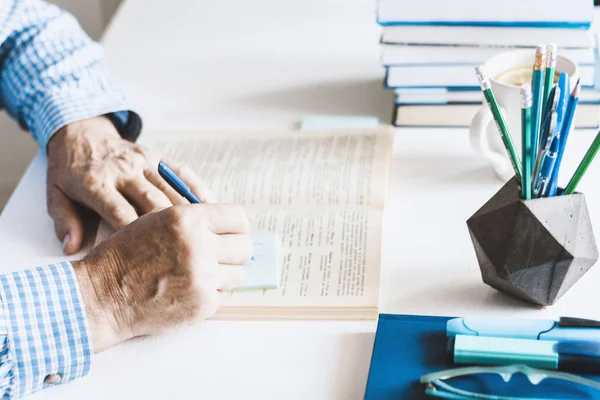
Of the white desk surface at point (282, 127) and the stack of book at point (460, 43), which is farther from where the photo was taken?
the stack of book at point (460, 43)

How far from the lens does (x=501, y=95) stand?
3.06 feet

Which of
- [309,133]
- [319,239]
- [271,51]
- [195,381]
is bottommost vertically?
[195,381]

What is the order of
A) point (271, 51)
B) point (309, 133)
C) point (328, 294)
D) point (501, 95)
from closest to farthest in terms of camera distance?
1. point (328, 294)
2. point (501, 95)
3. point (309, 133)
4. point (271, 51)

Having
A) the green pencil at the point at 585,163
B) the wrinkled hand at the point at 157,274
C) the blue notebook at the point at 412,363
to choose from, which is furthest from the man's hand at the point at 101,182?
the green pencil at the point at 585,163

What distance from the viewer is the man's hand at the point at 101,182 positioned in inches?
36.5

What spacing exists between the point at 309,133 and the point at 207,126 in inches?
5.9

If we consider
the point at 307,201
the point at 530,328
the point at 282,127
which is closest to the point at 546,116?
the point at 530,328

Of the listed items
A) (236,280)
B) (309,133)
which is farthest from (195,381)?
(309,133)

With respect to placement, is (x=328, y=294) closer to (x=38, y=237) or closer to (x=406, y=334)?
(x=406, y=334)

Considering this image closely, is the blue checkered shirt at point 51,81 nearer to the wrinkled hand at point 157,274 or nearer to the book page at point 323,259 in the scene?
the wrinkled hand at point 157,274

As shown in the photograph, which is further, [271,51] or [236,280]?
[271,51]

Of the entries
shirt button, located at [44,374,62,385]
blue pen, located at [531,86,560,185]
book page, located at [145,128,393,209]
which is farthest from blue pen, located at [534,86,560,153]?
shirt button, located at [44,374,62,385]

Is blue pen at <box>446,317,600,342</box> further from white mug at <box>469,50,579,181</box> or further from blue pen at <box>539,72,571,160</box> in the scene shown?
white mug at <box>469,50,579,181</box>

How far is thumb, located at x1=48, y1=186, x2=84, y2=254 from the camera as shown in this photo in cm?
90
